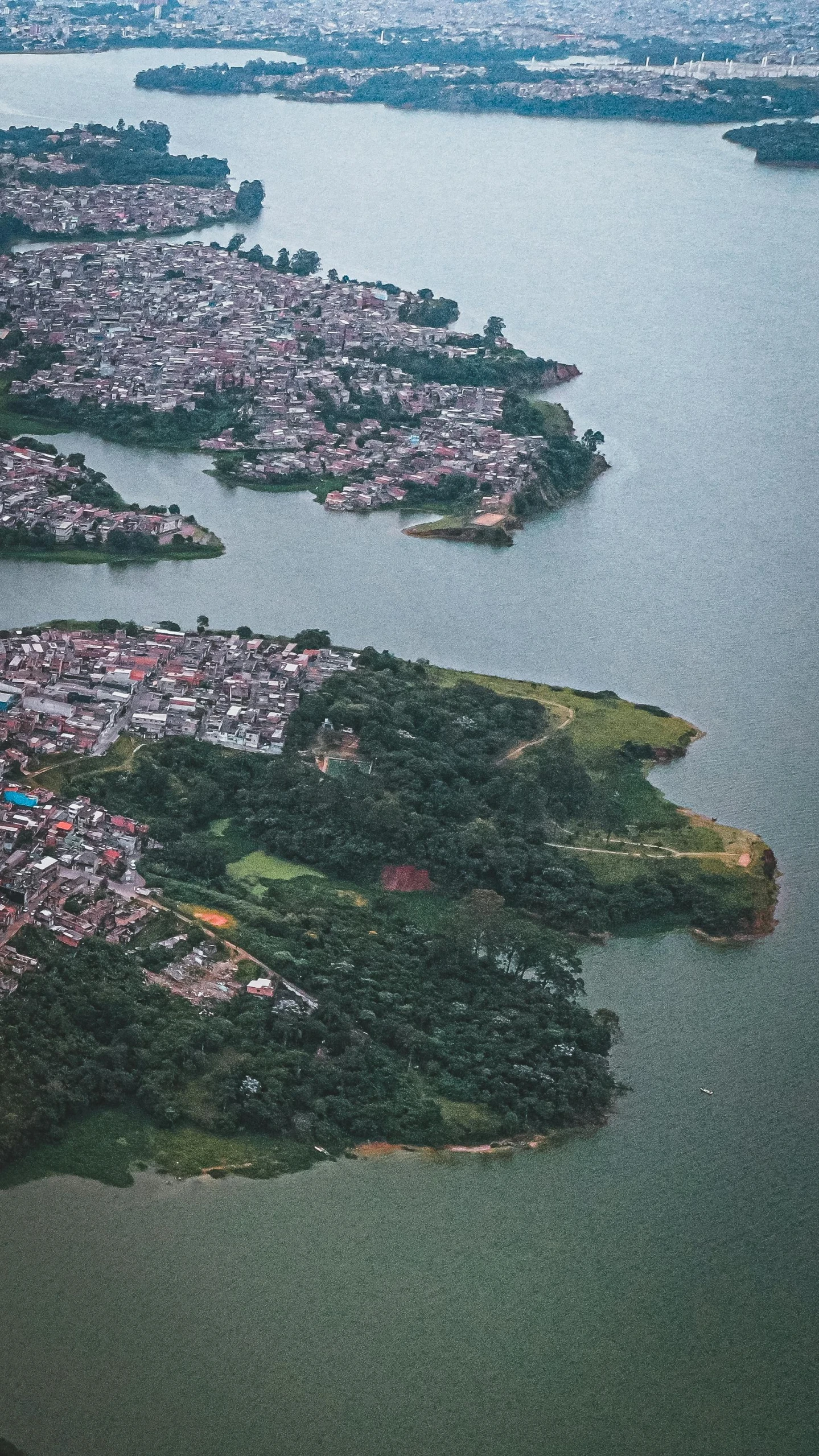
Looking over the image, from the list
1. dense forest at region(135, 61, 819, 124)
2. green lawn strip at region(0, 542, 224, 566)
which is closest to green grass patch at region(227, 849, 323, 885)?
green lawn strip at region(0, 542, 224, 566)

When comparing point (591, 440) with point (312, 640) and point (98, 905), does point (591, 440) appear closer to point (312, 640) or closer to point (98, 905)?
point (312, 640)

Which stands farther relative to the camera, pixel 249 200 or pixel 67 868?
pixel 249 200

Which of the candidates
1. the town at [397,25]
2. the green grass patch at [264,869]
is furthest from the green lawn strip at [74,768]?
the town at [397,25]

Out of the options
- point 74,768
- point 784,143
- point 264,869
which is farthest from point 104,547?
point 784,143

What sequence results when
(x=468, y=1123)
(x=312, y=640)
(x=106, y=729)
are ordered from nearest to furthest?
(x=468, y=1123)
(x=106, y=729)
(x=312, y=640)

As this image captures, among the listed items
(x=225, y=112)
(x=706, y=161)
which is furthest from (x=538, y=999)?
(x=225, y=112)

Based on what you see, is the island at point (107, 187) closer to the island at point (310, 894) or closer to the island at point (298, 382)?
the island at point (298, 382)

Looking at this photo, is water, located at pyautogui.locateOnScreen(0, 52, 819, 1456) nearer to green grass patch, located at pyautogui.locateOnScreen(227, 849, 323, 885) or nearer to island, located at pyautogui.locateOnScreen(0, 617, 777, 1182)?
island, located at pyautogui.locateOnScreen(0, 617, 777, 1182)
